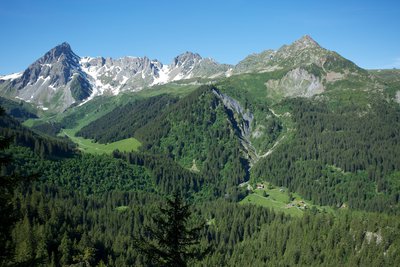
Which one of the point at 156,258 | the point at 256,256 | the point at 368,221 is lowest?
the point at 256,256

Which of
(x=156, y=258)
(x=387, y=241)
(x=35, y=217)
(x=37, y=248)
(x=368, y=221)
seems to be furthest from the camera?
(x=368, y=221)

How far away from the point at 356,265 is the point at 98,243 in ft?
365

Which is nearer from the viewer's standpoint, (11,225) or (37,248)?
(11,225)

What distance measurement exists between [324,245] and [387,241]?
28.1m

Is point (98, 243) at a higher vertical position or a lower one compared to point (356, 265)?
higher

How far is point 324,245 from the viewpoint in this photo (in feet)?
576

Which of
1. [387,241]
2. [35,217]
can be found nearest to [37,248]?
[35,217]

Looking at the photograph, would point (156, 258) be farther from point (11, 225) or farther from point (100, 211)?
point (100, 211)

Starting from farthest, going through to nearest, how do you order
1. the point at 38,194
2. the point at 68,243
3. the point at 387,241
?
the point at 387,241
the point at 38,194
the point at 68,243

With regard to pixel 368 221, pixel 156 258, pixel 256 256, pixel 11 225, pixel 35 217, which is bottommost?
pixel 256 256

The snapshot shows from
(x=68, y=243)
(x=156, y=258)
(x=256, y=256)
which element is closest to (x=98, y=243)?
(x=68, y=243)

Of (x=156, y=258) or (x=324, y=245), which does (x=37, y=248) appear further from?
(x=324, y=245)

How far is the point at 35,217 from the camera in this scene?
A: 5423 inches

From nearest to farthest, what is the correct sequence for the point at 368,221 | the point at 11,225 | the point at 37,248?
the point at 11,225
the point at 37,248
the point at 368,221
